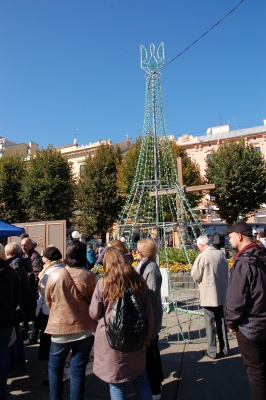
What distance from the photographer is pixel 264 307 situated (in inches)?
106

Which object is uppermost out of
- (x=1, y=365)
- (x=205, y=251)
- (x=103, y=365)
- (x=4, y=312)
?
(x=205, y=251)

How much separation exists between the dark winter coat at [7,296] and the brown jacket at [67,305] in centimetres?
58

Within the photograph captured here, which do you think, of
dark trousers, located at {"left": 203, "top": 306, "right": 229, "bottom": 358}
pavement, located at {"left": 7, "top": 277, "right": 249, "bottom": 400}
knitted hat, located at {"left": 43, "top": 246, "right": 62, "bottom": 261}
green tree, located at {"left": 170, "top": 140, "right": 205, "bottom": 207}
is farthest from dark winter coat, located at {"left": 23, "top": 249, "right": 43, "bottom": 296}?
green tree, located at {"left": 170, "top": 140, "right": 205, "bottom": 207}

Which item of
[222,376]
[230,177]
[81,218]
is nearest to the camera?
[222,376]

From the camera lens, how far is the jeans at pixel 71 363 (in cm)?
295

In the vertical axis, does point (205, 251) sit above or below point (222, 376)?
above

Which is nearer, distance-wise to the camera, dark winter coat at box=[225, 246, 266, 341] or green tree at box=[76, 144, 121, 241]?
dark winter coat at box=[225, 246, 266, 341]

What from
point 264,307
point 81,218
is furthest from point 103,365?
point 81,218

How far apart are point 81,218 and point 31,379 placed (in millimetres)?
20995

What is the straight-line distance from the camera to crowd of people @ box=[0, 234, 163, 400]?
2486mm

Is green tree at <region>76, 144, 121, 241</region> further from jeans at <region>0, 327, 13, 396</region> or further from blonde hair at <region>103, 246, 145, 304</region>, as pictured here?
blonde hair at <region>103, 246, 145, 304</region>

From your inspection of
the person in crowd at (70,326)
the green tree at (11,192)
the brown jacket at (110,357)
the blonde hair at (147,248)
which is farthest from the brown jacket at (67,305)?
the green tree at (11,192)

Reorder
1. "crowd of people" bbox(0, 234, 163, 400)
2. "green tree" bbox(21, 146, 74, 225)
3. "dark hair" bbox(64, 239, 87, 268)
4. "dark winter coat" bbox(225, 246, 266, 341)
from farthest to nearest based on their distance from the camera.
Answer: "green tree" bbox(21, 146, 74, 225) → "dark hair" bbox(64, 239, 87, 268) → "dark winter coat" bbox(225, 246, 266, 341) → "crowd of people" bbox(0, 234, 163, 400)

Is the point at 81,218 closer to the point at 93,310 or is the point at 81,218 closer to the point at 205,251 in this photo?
the point at 205,251
